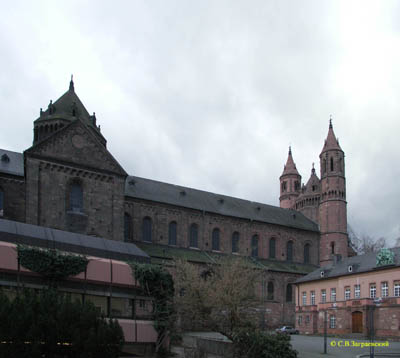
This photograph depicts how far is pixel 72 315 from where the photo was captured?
22906 mm

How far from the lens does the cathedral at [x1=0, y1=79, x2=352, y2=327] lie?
46719 mm

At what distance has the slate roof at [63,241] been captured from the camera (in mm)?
28234

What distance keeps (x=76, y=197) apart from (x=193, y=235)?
19.0m

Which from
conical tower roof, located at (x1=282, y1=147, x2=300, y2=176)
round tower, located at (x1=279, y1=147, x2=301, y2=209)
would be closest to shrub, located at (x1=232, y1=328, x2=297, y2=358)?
round tower, located at (x1=279, y1=147, x2=301, y2=209)

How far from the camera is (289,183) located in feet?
312

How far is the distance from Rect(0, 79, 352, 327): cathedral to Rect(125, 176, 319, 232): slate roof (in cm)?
17

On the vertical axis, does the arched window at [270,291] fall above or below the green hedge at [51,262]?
below

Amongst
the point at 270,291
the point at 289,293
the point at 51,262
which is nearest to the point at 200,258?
the point at 270,291

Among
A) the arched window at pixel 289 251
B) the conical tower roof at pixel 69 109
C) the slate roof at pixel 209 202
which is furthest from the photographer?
the arched window at pixel 289 251

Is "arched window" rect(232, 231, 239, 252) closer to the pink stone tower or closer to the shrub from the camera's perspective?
the pink stone tower

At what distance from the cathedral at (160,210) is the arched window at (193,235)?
0.11m

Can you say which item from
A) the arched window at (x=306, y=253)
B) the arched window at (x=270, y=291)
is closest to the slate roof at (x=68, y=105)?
the arched window at (x=270, y=291)

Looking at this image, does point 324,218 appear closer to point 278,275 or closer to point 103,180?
point 278,275

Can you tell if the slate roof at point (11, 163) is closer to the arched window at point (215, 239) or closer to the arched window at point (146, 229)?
the arched window at point (146, 229)
